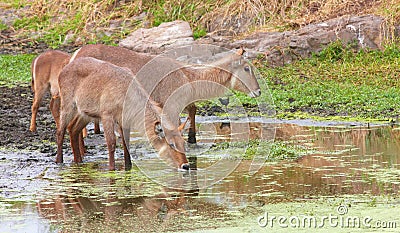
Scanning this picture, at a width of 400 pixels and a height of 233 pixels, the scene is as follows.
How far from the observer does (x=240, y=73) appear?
10.2 meters

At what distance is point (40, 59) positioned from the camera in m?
11.1

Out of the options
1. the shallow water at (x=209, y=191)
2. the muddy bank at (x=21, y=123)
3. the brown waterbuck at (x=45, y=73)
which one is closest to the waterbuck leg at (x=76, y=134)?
the shallow water at (x=209, y=191)

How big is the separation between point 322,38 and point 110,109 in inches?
286

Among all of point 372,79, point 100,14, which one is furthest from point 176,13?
point 372,79

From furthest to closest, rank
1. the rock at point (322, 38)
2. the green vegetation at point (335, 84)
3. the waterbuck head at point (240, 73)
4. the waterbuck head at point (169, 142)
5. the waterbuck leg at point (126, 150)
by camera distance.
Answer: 1. the rock at point (322, 38)
2. the green vegetation at point (335, 84)
3. the waterbuck head at point (240, 73)
4. the waterbuck leg at point (126, 150)
5. the waterbuck head at point (169, 142)

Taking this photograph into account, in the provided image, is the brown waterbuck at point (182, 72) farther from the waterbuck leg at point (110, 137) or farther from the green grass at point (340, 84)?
the green grass at point (340, 84)

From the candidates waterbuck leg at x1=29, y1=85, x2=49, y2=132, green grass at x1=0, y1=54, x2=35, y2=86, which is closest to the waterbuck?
waterbuck leg at x1=29, y1=85, x2=49, y2=132

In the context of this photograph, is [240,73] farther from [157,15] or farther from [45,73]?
[157,15]

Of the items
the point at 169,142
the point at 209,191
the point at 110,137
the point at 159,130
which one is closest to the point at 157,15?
the point at 110,137

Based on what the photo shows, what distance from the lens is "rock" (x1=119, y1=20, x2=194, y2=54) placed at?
1595 cm

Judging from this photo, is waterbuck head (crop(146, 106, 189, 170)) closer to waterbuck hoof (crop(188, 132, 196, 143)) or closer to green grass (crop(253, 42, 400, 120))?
waterbuck hoof (crop(188, 132, 196, 143))

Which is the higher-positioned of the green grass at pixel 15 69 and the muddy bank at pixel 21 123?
the green grass at pixel 15 69

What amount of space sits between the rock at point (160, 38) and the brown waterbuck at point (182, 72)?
5527mm

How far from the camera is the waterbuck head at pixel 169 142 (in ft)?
25.5
